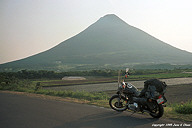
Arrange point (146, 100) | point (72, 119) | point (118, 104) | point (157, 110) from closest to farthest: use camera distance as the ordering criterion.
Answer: point (72, 119)
point (157, 110)
point (146, 100)
point (118, 104)

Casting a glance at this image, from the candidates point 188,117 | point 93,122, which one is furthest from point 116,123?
point 188,117

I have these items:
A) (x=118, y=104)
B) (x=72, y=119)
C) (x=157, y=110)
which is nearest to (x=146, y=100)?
(x=157, y=110)

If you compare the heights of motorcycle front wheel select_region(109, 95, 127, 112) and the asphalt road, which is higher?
motorcycle front wheel select_region(109, 95, 127, 112)

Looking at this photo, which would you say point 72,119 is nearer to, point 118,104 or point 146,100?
point 118,104

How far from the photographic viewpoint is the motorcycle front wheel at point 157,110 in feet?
22.8

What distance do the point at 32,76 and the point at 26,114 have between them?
42.8 metres

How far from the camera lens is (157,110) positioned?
7145 millimetres

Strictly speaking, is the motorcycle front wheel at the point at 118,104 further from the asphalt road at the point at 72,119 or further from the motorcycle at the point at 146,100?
the asphalt road at the point at 72,119

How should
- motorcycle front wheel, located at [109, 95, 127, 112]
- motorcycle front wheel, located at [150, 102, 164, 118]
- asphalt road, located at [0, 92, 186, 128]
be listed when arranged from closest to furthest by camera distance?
asphalt road, located at [0, 92, 186, 128]
motorcycle front wheel, located at [150, 102, 164, 118]
motorcycle front wheel, located at [109, 95, 127, 112]

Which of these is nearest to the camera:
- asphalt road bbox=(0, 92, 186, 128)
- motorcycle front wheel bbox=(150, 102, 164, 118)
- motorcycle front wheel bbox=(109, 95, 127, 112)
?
asphalt road bbox=(0, 92, 186, 128)

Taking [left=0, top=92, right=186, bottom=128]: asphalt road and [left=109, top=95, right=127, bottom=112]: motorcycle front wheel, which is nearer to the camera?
[left=0, top=92, right=186, bottom=128]: asphalt road

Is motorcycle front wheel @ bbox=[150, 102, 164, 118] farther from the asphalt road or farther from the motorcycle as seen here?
the asphalt road

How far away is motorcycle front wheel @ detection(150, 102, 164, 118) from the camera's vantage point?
6.95m

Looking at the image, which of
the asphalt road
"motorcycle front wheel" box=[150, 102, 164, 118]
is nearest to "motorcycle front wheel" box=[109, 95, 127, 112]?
the asphalt road
